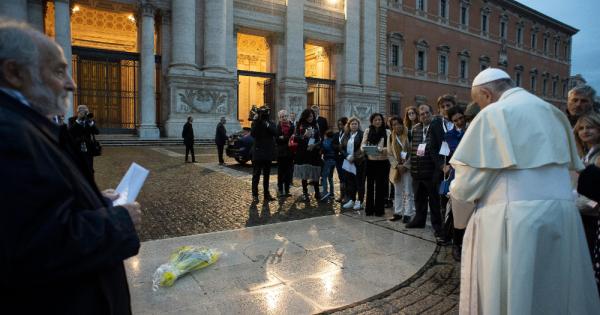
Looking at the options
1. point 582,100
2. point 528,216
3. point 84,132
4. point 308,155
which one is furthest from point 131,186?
point 84,132

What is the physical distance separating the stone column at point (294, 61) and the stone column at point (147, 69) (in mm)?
7836

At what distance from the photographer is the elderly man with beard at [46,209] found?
1.12 m

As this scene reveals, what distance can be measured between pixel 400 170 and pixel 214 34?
1796 cm

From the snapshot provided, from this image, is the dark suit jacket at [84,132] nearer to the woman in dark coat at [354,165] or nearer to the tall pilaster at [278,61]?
the woman in dark coat at [354,165]

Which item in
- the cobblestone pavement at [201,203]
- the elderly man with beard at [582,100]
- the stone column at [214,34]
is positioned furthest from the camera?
the stone column at [214,34]

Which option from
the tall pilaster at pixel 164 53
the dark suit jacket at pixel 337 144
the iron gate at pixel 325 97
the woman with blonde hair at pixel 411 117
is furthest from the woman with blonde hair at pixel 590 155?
the iron gate at pixel 325 97

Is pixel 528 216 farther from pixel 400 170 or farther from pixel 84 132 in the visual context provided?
pixel 84 132

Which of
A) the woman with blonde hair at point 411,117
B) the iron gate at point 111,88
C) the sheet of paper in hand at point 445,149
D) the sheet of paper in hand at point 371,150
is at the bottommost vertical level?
the sheet of paper in hand at point 371,150

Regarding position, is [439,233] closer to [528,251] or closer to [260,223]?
[260,223]

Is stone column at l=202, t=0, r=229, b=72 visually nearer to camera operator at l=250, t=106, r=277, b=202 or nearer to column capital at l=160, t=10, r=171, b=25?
column capital at l=160, t=10, r=171, b=25

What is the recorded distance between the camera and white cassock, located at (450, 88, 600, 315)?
2.02 metres

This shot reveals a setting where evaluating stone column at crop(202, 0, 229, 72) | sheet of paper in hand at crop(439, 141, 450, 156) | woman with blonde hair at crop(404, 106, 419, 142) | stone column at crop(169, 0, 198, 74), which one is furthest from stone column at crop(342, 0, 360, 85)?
sheet of paper in hand at crop(439, 141, 450, 156)

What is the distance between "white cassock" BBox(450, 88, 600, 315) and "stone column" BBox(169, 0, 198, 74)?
2037 centimetres

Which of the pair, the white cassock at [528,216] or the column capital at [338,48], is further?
the column capital at [338,48]
